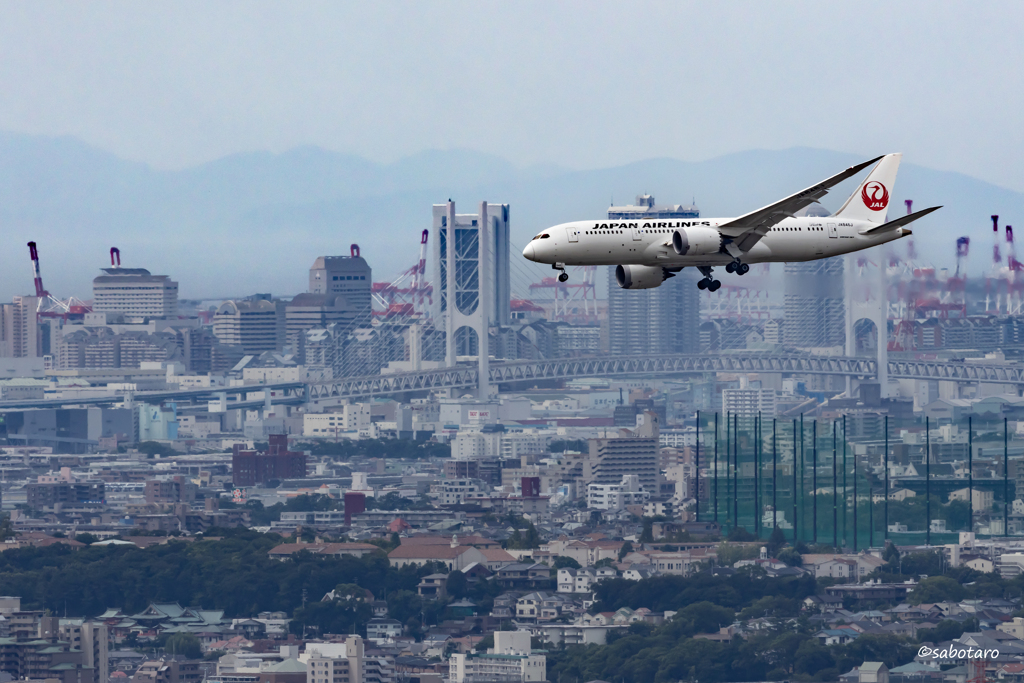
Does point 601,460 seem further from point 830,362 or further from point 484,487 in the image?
point 830,362

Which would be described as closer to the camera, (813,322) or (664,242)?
(664,242)

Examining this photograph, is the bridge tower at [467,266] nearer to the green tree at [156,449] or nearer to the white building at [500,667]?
the green tree at [156,449]

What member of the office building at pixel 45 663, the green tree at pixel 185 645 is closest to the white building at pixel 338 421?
the green tree at pixel 185 645

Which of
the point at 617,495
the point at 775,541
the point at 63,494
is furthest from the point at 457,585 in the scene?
the point at 63,494

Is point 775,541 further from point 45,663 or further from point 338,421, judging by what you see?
point 338,421

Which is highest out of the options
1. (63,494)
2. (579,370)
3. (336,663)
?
(579,370)

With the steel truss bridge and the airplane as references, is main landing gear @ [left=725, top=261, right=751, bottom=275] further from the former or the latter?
the steel truss bridge

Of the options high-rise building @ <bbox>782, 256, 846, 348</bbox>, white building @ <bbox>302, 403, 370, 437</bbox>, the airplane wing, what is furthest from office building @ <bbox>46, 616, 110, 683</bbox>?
high-rise building @ <bbox>782, 256, 846, 348</bbox>
